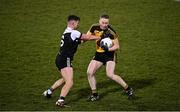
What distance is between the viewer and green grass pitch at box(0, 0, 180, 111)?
35.1ft

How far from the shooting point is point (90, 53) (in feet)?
49.7

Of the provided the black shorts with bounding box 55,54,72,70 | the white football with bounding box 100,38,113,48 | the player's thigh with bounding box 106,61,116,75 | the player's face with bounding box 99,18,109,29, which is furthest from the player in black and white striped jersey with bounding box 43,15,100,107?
the player's thigh with bounding box 106,61,116,75

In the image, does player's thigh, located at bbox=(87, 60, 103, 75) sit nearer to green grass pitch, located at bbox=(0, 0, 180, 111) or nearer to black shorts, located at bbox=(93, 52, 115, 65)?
black shorts, located at bbox=(93, 52, 115, 65)

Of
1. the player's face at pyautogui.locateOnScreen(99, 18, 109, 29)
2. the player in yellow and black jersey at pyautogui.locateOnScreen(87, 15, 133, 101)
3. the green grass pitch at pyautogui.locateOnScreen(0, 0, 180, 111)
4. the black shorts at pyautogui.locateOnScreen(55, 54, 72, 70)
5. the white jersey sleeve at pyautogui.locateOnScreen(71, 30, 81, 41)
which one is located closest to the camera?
the white jersey sleeve at pyautogui.locateOnScreen(71, 30, 81, 41)

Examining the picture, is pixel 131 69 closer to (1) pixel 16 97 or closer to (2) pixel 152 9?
(1) pixel 16 97

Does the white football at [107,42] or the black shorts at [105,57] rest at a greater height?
the white football at [107,42]

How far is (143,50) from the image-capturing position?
1530 centimetres

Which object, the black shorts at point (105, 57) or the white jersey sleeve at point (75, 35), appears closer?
the white jersey sleeve at point (75, 35)

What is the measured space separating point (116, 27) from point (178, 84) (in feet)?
21.6

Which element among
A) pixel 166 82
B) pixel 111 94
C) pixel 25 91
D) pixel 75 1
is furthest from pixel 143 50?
pixel 75 1

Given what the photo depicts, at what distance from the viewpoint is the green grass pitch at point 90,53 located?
1071cm

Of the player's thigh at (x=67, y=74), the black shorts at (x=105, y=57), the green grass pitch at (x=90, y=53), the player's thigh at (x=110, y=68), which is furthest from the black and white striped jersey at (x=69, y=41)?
the green grass pitch at (x=90, y=53)

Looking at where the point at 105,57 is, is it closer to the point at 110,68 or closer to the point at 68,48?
the point at 110,68

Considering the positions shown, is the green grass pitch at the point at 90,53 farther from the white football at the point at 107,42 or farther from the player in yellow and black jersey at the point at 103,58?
the white football at the point at 107,42
